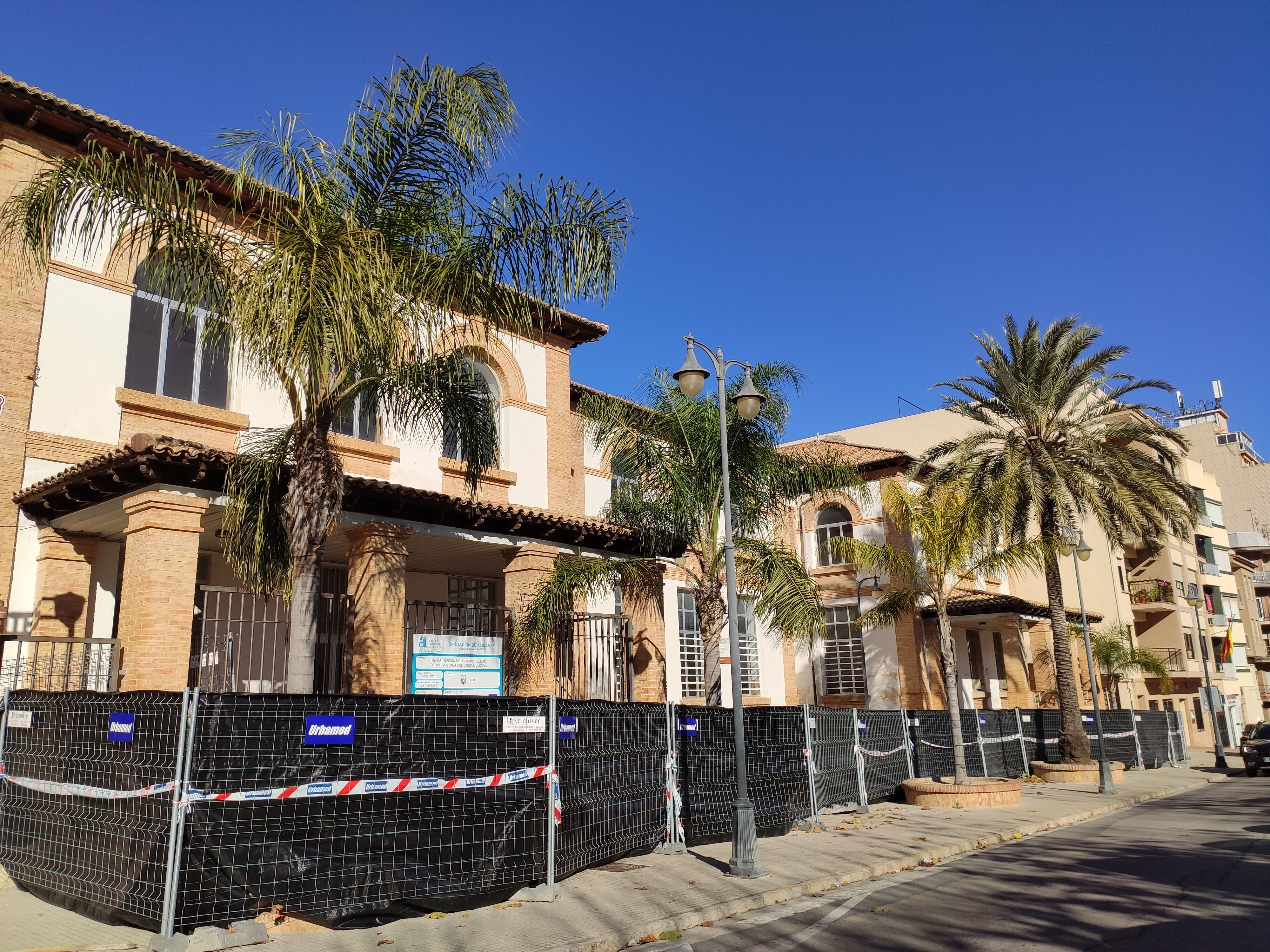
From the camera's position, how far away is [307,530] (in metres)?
9.31

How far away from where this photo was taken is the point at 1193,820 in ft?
51.6

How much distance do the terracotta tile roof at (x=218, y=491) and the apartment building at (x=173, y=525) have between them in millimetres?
33

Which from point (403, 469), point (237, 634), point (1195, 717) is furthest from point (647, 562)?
A: point (1195, 717)

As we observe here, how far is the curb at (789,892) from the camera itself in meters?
7.14

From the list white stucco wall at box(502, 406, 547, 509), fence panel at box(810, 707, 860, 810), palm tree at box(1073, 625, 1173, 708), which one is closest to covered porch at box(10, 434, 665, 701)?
white stucco wall at box(502, 406, 547, 509)

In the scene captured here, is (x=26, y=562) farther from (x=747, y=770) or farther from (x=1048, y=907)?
(x=1048, y=907)

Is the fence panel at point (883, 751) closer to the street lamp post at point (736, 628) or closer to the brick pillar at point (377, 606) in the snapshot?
the street lamp post at point (736, 628)

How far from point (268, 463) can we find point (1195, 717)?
1968 inches

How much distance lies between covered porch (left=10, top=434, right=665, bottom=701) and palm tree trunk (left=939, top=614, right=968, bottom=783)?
237 inches

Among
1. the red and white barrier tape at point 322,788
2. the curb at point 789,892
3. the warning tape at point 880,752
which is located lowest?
the curb at point 789,892

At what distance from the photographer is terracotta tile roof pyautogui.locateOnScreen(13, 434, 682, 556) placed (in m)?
10.9

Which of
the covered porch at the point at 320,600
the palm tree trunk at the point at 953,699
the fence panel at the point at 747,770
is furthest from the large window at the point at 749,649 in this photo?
the fence panel at the point at 747,770

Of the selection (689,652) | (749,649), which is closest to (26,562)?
(689,652)

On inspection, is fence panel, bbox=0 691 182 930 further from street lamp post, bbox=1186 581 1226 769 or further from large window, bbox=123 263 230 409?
street lamp post, bbox=1186 581 1226 769
